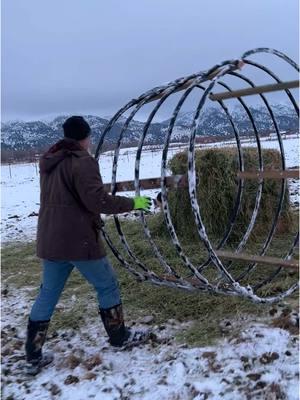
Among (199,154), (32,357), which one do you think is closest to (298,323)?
(32,357)

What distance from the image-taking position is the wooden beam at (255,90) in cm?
425

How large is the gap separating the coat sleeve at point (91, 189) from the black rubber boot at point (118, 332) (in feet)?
2.96

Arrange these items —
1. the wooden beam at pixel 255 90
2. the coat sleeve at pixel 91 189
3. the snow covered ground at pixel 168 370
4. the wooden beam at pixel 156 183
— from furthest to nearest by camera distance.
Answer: the wooden beam at pixel 255 90 < the wooden beam at pixel 156 183 < the coat sleeve at pixel 91 189 < the snow covered ground at pixel 168 370

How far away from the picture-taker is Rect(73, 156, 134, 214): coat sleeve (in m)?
3.49

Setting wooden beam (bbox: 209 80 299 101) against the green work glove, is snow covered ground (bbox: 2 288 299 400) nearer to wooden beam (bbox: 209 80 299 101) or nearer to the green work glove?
the green work glove

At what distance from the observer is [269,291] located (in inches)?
179

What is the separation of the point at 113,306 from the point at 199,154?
3.39 m

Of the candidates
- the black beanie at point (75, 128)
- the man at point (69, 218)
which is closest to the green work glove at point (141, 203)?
the man at point (69, 218)

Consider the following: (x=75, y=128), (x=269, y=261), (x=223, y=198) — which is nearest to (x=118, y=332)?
(x=269, y=261)

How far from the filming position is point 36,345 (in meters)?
3.80

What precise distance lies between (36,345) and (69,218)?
104cm

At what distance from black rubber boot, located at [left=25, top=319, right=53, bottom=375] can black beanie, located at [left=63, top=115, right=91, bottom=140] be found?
147 cm

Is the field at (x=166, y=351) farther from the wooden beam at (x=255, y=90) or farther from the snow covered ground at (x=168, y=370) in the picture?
the wooden beam at (x=255, y=90)

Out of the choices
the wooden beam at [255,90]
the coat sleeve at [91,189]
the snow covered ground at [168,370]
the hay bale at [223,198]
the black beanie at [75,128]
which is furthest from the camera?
the hay bale at [223,198]
